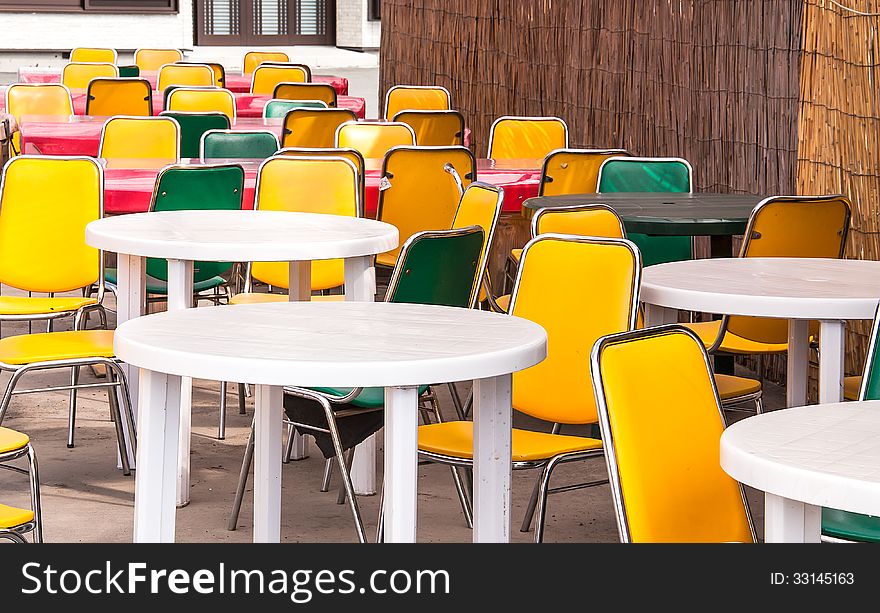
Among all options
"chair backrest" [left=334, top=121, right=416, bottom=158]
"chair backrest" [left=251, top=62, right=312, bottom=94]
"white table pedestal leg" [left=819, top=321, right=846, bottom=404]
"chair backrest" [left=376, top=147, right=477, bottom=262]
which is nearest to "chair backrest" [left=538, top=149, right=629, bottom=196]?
"chair backrest" [left=376, top=147, right=477, bottom=262]

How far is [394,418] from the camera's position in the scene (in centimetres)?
265

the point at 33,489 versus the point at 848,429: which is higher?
the point at 848,429

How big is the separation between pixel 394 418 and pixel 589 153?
3903 mm

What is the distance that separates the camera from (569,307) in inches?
146

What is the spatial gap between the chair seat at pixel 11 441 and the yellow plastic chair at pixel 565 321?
0.94 meters

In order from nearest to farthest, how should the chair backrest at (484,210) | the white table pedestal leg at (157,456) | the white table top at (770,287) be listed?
the white table pedestal leg at (157,456)
the white table top at (770,287)
the chair backrest at (484,210)

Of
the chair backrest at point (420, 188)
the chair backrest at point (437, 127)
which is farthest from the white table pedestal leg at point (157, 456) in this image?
the chair backrest at point (437, 127)

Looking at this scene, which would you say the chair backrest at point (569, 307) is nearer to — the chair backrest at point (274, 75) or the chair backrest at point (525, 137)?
the chair backrest at point (525, 137)

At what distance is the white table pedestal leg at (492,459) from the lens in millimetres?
2945

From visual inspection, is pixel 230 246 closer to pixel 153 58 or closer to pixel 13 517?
pixel 13 517

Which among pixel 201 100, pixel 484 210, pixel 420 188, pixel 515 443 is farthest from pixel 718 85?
pixel 201 100

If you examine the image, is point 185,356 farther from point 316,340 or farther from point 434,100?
point 434,100

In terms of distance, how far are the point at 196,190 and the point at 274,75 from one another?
7.86m
